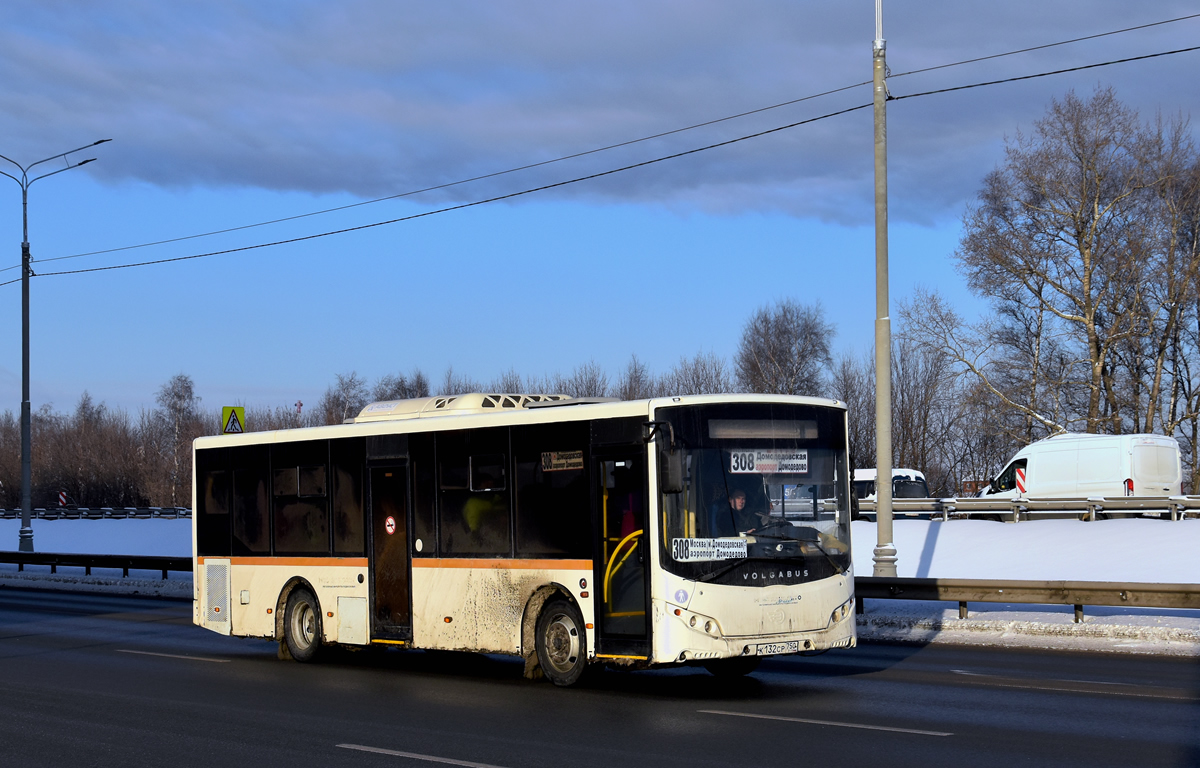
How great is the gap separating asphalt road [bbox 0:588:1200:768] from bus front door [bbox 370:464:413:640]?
60 cm

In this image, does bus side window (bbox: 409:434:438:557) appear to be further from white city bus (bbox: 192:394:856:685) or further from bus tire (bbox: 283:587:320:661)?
bus tire (bbox: 283:587:320:661)

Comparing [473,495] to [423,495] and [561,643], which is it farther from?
[561,643]

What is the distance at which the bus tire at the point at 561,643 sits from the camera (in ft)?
40.5

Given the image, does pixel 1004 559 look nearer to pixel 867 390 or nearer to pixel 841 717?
pixel 841 717

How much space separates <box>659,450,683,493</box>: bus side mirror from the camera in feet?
37.2

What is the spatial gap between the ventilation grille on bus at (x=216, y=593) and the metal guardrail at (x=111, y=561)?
11815 mm

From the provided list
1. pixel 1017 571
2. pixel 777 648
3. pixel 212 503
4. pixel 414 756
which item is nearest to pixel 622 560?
pixel 777 648

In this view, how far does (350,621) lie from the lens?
15.0 meters

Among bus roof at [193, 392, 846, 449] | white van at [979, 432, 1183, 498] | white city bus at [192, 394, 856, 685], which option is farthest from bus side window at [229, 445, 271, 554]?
white van at [979, 432, 1183, 498]

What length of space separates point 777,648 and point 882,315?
8704 millimetres

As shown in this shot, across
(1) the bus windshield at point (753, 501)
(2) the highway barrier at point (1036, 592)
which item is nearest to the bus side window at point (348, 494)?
(1) the bus windshield at point (753, 501)

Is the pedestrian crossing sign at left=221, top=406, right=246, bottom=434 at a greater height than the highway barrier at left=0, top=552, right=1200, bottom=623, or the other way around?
the pedestrian crossing sign at left=221, top=406, right=246, bottom=434

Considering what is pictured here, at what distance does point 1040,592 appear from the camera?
1677cm

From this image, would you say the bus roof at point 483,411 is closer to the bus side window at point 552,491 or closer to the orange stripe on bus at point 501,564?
the bus side window at point 552,491
